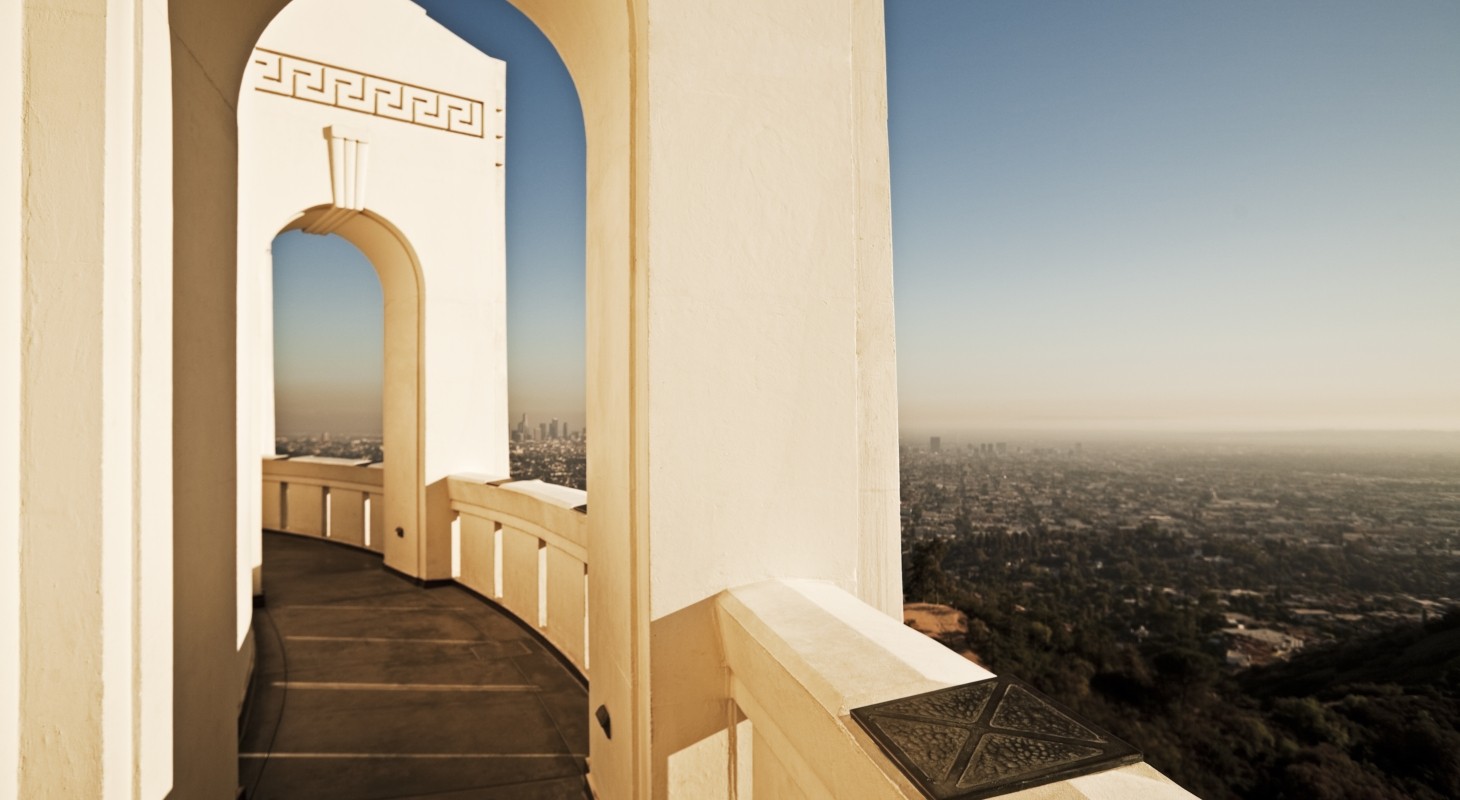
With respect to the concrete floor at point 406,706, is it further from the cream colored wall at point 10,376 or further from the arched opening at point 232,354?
the cream colored wall at point 10,376

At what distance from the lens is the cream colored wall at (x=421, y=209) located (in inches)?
287

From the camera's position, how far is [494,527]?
22.4 feet

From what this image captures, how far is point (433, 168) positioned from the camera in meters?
8.02

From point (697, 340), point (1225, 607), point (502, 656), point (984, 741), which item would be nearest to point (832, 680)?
point (984, 741)

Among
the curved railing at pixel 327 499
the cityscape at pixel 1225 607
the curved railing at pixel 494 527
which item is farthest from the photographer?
the cityscape at pixel 1225 607

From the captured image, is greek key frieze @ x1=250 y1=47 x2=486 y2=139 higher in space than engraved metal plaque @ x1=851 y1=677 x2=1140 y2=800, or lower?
higher

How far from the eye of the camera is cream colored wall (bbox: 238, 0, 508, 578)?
7285mm

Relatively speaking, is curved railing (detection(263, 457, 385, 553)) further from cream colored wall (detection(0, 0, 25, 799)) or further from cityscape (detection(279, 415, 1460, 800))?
cream colored wall (detection(0, 0, 25, 799))

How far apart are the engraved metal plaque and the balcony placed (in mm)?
31

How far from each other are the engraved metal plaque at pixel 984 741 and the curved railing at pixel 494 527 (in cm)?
302

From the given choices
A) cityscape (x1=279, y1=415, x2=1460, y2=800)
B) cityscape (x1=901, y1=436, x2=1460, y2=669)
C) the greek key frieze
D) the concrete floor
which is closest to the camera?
the concrete floor

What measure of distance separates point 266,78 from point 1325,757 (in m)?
17.9

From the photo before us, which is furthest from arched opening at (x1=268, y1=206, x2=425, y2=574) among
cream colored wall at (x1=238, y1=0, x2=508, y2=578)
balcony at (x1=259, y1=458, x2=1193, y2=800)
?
balcony at (x1=259, y1=458, x2=1193, y2=800)

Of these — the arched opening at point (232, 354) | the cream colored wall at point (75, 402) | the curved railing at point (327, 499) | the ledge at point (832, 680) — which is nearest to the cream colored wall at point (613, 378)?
the arched opening at point (232, 354)
